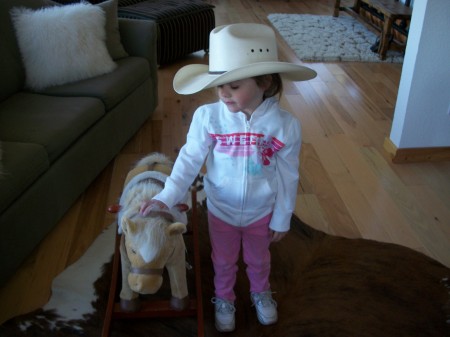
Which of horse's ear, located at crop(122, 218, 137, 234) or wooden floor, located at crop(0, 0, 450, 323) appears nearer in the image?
horse's ear, located at crop(122, 218, 137, 234)

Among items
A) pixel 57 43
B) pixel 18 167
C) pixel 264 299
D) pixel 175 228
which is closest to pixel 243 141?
pixel 175 228

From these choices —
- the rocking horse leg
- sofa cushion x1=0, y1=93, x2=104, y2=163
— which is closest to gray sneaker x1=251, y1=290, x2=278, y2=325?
the rocking horse leg

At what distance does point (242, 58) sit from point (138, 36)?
1630 mm

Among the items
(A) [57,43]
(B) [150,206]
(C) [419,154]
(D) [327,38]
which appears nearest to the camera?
(B) [150,206]

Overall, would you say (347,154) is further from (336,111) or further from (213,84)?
(213,84)

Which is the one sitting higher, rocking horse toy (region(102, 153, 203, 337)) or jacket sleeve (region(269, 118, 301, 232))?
jacket sleeve (region(269, 118, 301, 232))

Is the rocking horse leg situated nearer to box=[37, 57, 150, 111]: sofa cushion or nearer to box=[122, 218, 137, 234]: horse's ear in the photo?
box=[122, 218, 137, 234]: horse's ear

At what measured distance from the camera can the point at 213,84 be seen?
113cm

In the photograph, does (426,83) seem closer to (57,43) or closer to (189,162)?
(189,162)

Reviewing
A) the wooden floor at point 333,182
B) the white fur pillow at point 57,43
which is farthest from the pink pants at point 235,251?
the white fur pillow at point 57,43

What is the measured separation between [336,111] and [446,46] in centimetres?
99

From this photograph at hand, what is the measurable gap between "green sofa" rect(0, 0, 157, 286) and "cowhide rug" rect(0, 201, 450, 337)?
0.34 m

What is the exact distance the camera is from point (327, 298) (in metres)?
1.57

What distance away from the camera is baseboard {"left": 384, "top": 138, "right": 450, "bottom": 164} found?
2429mm
